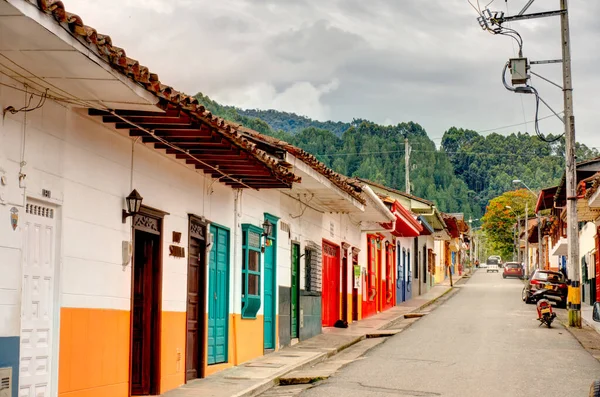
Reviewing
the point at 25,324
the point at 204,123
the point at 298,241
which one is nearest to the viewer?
the point at 25,324

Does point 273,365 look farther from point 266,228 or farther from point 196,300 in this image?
point 266,228

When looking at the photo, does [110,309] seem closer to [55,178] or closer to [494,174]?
[55,178]

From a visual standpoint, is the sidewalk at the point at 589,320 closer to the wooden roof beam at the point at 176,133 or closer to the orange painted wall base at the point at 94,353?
the wooden roof beam at the point at 176,133

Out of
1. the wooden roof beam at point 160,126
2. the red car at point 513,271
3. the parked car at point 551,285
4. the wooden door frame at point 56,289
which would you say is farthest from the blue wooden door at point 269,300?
the red car at point 513,271

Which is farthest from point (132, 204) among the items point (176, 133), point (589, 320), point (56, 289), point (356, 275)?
point (589, 320)

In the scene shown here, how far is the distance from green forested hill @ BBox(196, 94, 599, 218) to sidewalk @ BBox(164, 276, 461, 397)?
310ft

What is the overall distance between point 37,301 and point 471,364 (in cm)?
877

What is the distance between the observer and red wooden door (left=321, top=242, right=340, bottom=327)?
79.0 ft

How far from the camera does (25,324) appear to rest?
8586mm

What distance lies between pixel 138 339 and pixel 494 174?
134m

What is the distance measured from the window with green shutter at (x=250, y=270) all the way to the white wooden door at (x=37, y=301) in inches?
284

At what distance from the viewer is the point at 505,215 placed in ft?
305

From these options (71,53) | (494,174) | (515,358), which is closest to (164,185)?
(71,53)

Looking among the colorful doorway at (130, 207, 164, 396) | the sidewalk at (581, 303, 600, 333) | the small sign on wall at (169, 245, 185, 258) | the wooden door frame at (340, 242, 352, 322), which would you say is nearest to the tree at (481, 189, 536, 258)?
the sidewalk at (581, 303, 600, 333)
